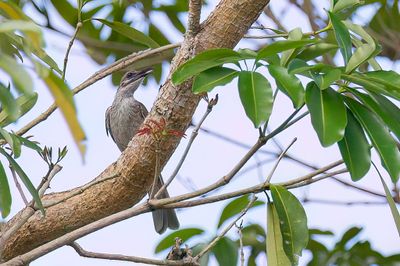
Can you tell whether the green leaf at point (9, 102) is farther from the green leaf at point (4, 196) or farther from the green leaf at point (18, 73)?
the green leaf at point (4, 196)

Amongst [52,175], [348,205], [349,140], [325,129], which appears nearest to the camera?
[325,129]

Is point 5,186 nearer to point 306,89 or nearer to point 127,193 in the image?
point 127,193

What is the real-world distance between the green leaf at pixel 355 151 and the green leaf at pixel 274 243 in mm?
410

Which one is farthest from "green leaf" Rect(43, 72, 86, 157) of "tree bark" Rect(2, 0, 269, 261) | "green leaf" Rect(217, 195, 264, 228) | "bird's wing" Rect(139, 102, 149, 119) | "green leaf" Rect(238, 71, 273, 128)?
"bird's wing" Rect(139, 102, 149, 119)

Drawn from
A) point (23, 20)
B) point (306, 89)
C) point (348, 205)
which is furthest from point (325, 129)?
point (348, 205)

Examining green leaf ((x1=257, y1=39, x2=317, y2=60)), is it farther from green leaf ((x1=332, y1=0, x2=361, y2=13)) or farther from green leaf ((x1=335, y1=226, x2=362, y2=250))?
green leaf ((x1=335, y1=226, x2=362, y2=250))

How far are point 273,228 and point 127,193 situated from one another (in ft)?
2.68

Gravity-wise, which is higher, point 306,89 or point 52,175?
point 52,175

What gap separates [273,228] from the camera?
113 inches

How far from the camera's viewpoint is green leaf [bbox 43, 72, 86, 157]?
1.50 meters

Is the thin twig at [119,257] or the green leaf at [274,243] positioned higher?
the thin twig at [119,257]

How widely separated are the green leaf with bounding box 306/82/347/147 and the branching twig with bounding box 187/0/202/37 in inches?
30.4

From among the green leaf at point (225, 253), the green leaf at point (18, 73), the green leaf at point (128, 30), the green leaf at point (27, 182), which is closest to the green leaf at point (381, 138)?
the green leaf at point (27, 182)

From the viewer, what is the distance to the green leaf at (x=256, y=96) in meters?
2.48
